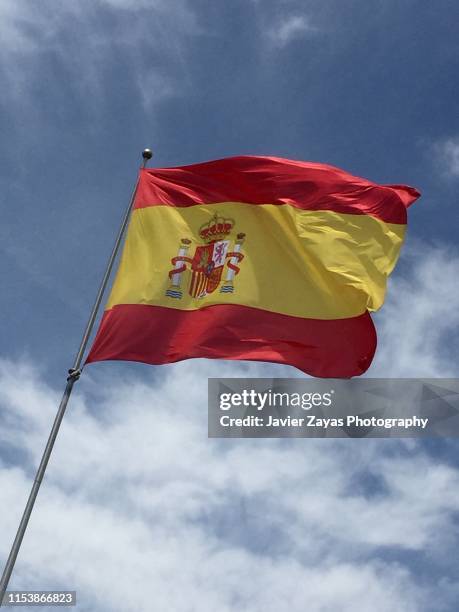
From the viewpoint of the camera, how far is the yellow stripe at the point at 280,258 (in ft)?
49.3

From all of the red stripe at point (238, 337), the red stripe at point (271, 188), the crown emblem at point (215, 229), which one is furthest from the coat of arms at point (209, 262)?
the red stripe at point (271, 188)

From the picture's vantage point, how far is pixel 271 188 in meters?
16.5

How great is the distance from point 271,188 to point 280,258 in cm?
173

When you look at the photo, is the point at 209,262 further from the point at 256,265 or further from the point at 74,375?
the point at 74,375

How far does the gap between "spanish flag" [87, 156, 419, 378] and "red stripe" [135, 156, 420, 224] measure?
22mm

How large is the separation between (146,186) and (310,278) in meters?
4.10

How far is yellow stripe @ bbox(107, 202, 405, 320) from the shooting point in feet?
49.3

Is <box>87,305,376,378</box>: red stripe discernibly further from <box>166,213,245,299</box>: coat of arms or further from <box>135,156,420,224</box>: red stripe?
<box>135,156,420,224</box>: red stripe

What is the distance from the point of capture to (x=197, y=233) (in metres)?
15.9

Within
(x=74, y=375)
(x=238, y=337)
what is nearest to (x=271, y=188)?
(x=238, y=337)

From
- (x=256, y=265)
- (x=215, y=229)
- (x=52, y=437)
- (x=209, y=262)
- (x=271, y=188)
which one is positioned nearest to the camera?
(x=52, y=437)

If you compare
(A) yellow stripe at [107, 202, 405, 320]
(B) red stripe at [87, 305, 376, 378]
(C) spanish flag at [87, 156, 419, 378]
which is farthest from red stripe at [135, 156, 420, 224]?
(B) red stripe at [87, 305, 376, 378]

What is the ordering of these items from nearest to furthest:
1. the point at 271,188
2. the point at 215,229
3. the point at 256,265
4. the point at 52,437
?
the point at 52,437
the point at 256,265
the point at 215,229
the point at 271,188

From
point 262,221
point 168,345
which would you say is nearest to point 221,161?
point 262,221
